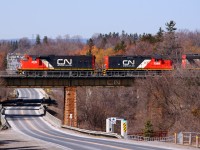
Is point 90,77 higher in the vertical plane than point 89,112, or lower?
higher

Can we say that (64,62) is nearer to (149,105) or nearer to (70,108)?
(70,108)

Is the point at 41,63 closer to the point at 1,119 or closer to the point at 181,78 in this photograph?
the point at 1,119

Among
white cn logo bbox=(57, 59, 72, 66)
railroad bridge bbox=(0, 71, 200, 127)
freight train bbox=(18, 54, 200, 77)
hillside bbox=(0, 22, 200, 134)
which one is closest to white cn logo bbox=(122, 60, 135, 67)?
freight train bbox=(18, 54, 200, 77)

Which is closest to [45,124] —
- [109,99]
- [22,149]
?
[109,99]

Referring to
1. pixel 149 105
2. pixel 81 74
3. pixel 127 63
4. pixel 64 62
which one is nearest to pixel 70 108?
pixel 81 74

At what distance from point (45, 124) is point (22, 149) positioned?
121ft

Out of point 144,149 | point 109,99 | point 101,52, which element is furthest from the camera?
point 101,52

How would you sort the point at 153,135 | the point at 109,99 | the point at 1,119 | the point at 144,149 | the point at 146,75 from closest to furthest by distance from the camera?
the point at 144,149, the point at 153,135, the point at 1,119, the point at 146,75, the point at 109,99

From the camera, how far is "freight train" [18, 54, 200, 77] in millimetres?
78375

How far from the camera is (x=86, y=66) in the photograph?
8062 centimetres

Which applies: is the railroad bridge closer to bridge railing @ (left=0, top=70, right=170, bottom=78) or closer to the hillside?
bridge railing @ (left=0, top=70, right=170, bottom=78)

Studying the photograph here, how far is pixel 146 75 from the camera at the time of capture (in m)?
79.2

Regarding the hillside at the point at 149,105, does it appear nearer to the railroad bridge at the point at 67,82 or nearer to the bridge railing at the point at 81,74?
the bridge railing at the point at 81,74

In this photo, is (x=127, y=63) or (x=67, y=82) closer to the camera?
(x=67, y=82)
